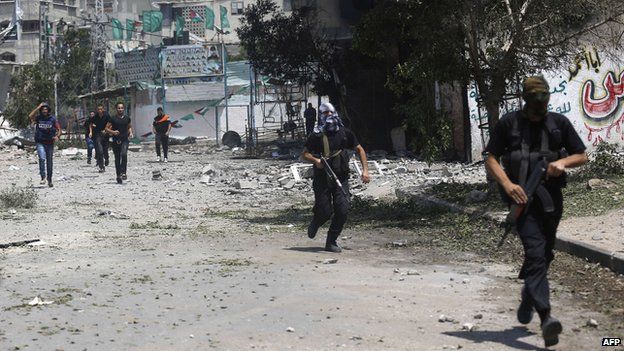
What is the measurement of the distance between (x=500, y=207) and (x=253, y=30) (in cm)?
2506

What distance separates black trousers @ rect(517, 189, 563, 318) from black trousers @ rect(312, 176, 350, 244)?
4.87 metres

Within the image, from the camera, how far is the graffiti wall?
26.0 m

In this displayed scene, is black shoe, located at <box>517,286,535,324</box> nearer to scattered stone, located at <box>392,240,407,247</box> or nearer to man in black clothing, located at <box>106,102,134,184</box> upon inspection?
scattered stone, located at <box>392,240,407,247</box>

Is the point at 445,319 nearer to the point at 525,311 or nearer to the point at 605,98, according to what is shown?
the point at 525,311

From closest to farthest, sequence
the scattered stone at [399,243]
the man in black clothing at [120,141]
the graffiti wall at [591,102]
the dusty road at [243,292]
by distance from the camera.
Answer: the dusty road at [243,292] < the scattered stone at [399,243] < the man in black clothing at [120,141] < the graffiti wall at [591,102]

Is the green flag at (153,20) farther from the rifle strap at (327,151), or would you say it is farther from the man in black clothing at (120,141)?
the rifle strap at (327,151)

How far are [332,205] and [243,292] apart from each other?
330 cm

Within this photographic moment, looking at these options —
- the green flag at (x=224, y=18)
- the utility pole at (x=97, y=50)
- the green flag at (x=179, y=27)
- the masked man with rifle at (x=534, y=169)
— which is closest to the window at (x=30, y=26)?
the green flag at (x=224, y=18)

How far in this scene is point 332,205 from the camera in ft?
39.3

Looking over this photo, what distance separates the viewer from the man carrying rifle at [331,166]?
1168 centimetres

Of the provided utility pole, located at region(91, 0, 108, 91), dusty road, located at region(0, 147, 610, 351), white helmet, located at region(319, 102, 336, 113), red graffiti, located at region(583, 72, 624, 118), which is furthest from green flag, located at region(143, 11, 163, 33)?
white helmet, located at region(319, 102, 336, 113)

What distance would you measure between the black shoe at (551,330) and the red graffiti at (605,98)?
67.5 ft

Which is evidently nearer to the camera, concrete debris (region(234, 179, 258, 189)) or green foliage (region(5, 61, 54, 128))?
concrete debris (region(234, 179, 258, 189))
